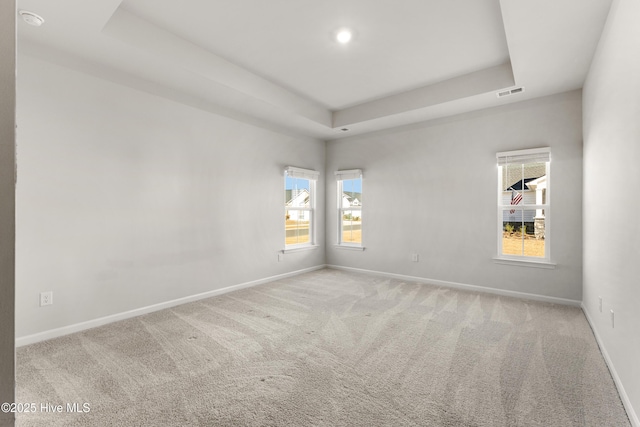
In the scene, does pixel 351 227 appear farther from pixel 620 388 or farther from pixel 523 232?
pixel 620 388

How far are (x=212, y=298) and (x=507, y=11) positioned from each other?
170 inches

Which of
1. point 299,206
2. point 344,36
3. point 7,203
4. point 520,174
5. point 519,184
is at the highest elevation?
point 344,36

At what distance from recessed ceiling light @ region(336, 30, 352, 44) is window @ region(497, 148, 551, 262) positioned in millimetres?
2695

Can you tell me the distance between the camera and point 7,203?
0.70 m

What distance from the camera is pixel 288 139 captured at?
526 cm

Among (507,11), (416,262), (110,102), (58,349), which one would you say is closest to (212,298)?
(58,349)

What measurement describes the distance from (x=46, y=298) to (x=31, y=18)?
2.36 meters

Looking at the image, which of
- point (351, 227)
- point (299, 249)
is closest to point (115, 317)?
point (299, 249)

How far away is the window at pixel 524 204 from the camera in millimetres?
3926

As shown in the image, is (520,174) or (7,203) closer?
(7,203)

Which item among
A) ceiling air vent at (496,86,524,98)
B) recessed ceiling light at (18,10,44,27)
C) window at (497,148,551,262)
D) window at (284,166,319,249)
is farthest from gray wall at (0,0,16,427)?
window at (497,148,551,262)

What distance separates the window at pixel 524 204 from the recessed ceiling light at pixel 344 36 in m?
2.70

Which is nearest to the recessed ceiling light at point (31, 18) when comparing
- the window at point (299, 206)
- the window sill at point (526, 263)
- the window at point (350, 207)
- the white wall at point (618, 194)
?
the window at point (299, 206)

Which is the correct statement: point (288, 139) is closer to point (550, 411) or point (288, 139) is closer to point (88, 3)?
point (88, 3)
